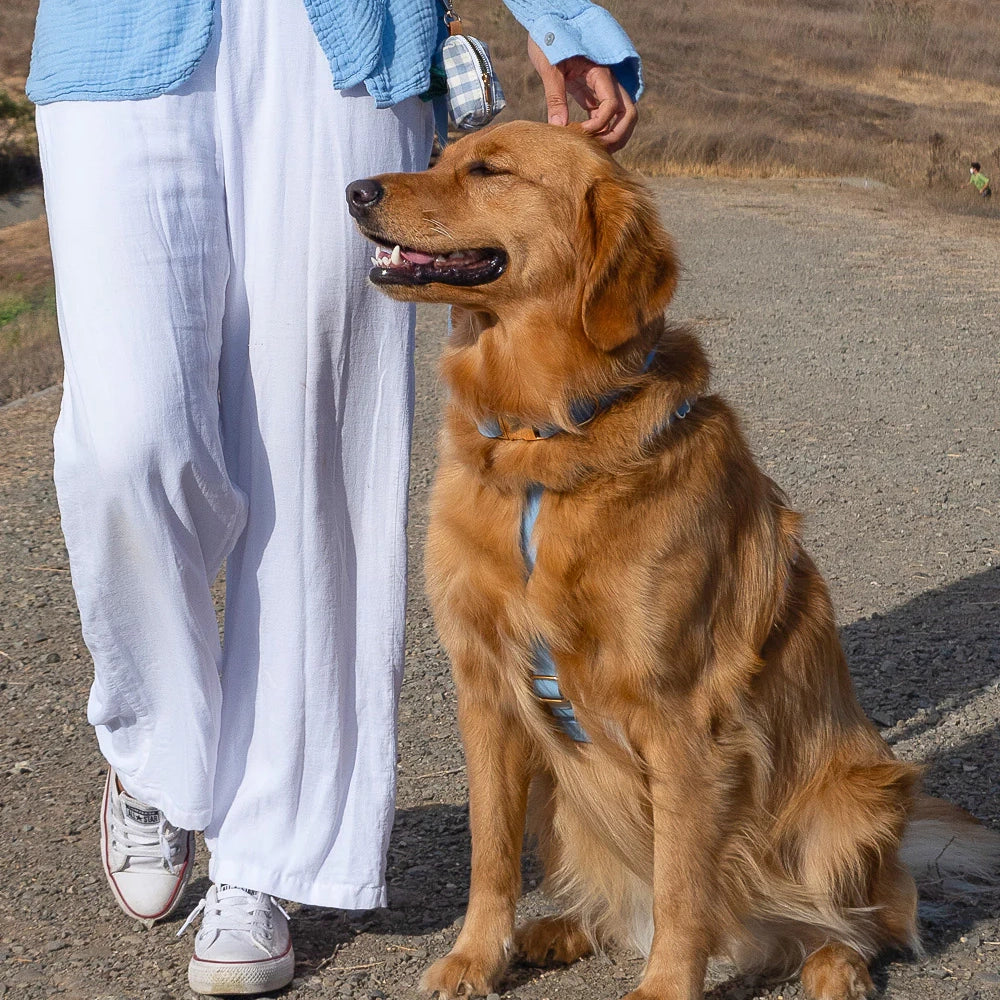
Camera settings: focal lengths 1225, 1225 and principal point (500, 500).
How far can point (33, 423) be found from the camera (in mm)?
6828

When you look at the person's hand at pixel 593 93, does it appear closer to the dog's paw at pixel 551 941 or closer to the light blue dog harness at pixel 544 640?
the light blue dog harness at pixel 544 640

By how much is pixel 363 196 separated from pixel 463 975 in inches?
56.0

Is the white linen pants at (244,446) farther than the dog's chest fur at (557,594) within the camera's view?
No

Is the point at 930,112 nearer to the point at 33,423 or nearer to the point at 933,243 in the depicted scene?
the point at 933,243

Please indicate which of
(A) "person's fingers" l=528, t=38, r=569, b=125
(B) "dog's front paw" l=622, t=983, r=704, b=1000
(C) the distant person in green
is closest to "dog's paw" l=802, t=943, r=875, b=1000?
(B) "dog's front paw" l=622, t=983, r=704, b=1000

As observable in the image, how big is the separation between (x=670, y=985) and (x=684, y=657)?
Result: 1.90 feet

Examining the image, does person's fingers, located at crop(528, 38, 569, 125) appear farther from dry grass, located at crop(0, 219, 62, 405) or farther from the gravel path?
dry grass, located at crop(0, 219, 62, 405)

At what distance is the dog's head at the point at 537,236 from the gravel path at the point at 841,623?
8.2 inches

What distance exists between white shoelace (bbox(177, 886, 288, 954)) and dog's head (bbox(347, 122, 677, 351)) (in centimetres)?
115

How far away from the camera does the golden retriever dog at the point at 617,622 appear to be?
2139mm

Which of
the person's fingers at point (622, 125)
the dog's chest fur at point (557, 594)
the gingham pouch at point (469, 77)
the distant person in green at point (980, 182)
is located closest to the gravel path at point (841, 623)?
the person's fingers at point (622, 125)

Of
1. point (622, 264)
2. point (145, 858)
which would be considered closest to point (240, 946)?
point (145, 858)

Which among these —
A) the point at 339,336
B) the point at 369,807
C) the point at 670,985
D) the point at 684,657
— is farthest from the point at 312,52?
the point at 670,985

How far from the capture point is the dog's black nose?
6.74 ft
